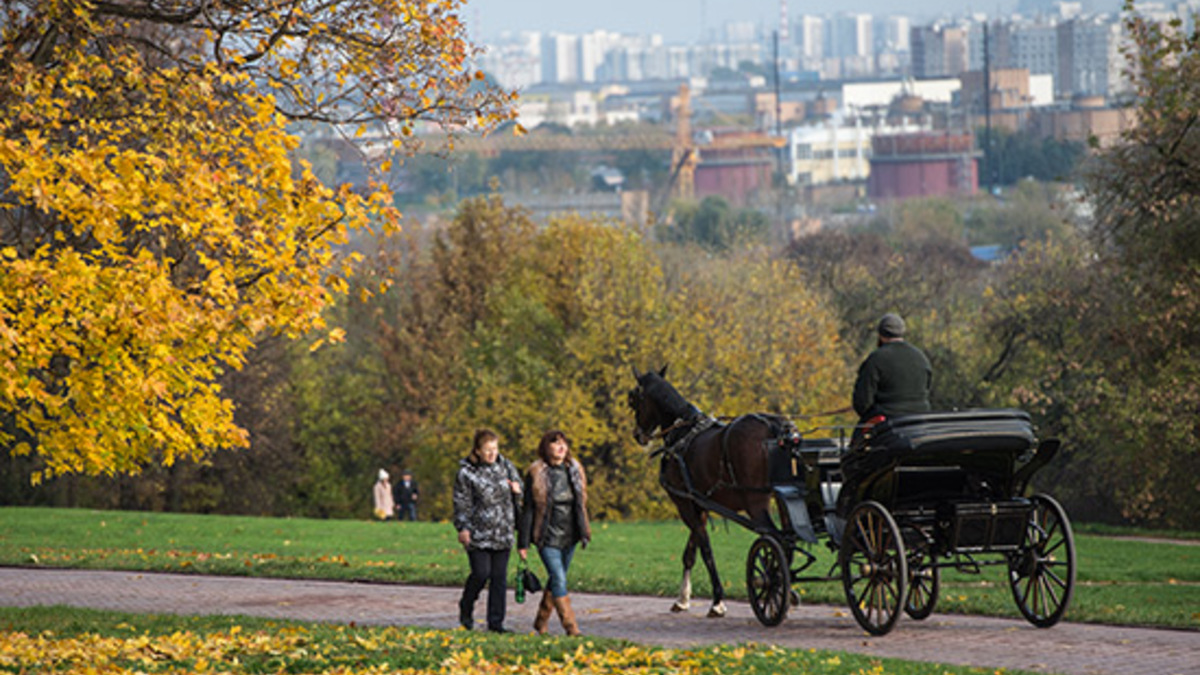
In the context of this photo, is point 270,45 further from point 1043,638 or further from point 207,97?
point 1043,638

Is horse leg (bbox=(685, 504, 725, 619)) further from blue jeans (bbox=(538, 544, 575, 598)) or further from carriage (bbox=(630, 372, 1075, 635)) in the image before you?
blue jeans (bbox=(538, 544, 575, 598))

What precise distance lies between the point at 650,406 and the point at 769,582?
288 cm

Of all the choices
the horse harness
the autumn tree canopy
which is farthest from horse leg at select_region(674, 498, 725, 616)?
the autumn tree canopy

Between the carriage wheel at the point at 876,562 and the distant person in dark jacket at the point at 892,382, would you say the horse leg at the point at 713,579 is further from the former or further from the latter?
the distant person in dark jacket at the point at 892,382

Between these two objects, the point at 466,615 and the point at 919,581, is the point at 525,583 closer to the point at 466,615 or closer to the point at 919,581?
the point at 466,615

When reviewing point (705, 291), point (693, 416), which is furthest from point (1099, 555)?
point (705, 291)

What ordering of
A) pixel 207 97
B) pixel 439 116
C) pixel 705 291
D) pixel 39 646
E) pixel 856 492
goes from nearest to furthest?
1. pixel 39 646
2. pixel 856 492
3. pixel 207 97
4. pixel 439 116
5. pixel 705 291

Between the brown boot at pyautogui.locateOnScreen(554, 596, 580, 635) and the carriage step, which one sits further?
the carriage step

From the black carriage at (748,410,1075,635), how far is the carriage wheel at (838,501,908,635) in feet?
0.03

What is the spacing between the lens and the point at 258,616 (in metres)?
16.4

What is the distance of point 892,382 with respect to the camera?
14227mm

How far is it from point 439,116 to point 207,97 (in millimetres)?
2240

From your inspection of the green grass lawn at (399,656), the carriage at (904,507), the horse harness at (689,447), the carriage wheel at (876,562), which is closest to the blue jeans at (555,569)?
the green grass lawn at (399,656)

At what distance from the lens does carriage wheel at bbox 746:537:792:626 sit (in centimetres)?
1466
